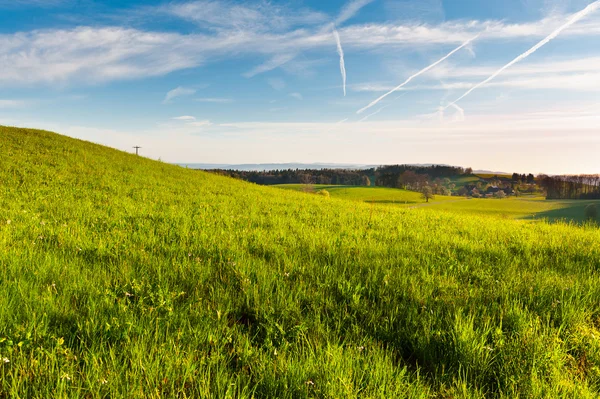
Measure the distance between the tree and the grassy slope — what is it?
112885 millimetres

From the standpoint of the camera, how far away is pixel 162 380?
8.48 ft

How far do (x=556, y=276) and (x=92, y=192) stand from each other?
16668mm

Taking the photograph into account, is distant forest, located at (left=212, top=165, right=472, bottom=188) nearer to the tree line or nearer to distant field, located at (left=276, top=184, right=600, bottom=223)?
the tree line

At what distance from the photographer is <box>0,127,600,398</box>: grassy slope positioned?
2645 millimetres

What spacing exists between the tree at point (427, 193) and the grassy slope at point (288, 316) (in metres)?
113

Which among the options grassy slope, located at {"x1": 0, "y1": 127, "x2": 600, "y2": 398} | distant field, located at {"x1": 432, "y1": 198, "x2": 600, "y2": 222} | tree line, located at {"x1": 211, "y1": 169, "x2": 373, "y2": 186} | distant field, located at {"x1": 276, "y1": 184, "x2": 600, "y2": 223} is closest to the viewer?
grassy slope, located at {"x1": 0, "y1": 127, "x2": 600, "y2": 398}

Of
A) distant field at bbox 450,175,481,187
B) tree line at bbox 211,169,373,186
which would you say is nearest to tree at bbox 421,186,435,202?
tree line at bbox 211,169,373,186

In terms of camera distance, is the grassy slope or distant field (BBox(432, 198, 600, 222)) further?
distant field (BBox(432, 198, 600, 222))

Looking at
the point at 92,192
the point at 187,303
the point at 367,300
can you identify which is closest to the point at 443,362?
the point at 367,300

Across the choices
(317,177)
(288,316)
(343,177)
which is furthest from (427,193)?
(288,316)

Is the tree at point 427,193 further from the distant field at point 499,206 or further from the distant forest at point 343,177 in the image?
the distant forest at point 343,177

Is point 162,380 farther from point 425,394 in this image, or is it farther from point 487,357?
Answer: point 487,357

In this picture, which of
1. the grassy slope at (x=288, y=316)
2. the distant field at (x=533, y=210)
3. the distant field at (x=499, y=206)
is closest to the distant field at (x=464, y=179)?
the distant field at (x=499, y=206)

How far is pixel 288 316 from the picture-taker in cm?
366
